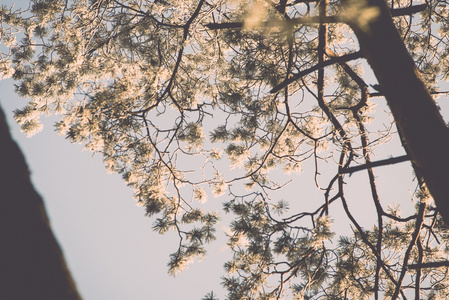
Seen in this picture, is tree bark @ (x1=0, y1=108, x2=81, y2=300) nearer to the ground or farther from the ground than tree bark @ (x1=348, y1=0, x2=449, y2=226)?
nearer to the ground

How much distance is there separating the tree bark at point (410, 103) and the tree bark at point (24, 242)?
1642mm

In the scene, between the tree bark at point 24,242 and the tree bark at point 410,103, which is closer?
the tree bark at point 24,242

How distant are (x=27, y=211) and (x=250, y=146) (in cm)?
319

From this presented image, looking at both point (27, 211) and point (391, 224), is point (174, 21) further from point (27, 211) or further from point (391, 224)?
point (391, 224)

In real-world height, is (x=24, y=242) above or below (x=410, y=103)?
below

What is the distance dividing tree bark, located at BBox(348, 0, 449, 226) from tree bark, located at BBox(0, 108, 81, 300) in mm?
1642

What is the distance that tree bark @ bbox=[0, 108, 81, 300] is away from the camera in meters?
0.53

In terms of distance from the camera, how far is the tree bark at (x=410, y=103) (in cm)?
126

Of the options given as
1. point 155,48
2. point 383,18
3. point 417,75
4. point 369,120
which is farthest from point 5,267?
point 369,120

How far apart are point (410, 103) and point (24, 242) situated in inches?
72.4

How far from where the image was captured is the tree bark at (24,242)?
0.53 m

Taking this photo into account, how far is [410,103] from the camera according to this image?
1.40 meters

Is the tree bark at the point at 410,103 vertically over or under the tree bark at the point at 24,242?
over

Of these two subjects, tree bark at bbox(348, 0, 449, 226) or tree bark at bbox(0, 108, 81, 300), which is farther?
tree bark at bbox(348, 0, 449, 226)
